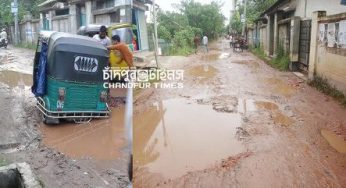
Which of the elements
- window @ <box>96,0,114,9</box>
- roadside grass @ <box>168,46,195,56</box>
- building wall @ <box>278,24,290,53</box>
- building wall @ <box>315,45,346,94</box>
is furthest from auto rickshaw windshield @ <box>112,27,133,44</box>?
roadside grass @ <box>168,46,195,56</box>

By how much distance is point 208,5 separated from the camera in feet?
134

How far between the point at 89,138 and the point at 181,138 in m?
1.63

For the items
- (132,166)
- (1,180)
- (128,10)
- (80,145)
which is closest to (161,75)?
(128,10)

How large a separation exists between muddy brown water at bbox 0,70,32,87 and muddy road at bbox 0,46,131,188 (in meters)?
3.11

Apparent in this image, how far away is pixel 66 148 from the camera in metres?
5.98

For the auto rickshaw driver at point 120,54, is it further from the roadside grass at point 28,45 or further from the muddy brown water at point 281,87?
the roadside grass at point 28,45

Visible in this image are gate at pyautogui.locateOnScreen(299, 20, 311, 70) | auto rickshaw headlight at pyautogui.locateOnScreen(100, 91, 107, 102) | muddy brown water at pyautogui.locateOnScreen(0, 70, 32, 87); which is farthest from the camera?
gate at pyautogui.locateOnScreen(299, 20, 311, 70)

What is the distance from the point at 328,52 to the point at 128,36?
6.59m

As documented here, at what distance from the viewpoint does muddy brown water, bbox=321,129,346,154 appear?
232 inches

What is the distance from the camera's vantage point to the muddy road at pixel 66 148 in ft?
15.8

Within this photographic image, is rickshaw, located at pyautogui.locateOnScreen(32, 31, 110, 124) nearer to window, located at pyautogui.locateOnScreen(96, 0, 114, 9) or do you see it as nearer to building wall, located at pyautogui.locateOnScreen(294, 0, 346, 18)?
building wall, located at pyautogui.locateOnScreen(294, 0, 346, 18)

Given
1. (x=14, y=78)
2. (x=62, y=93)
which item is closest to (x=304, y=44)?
(x=62, y=93)

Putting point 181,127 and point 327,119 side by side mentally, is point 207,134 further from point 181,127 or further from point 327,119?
point 327,119

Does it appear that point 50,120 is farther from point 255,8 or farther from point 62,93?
point 255,8
